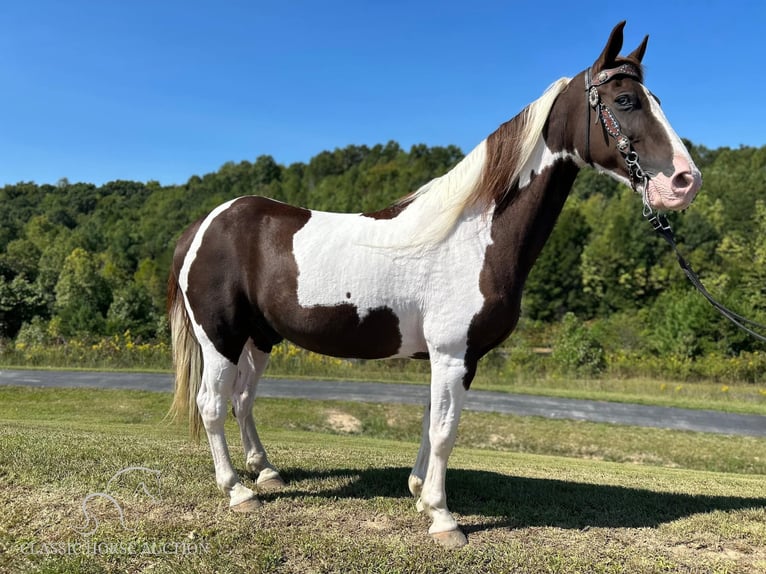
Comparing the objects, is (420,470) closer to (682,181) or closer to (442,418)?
(442,418)

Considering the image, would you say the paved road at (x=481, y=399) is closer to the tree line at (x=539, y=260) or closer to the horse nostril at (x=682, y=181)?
the tree line at (x=539, y=260)

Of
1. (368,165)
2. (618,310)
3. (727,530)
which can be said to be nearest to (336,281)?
(727,530)

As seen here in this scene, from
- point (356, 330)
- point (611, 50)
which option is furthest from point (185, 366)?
point (611, 50)

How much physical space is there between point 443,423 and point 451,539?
Answer: 0.75 m

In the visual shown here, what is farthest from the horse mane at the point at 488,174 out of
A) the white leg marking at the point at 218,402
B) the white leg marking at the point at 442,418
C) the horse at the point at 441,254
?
the white leg marking at the point at 218,402

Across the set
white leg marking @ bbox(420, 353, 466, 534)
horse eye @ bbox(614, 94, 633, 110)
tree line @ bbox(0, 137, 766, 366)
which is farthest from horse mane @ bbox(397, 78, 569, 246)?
tree line @ bbox(0, 137, 766, 366)

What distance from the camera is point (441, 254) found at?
3.40 m

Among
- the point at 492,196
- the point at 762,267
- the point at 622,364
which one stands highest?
the point at 762,267

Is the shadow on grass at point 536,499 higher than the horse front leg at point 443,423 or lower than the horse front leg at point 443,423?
lower

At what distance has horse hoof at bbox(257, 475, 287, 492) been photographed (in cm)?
418

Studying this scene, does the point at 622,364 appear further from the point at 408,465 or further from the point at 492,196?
the point at 492,196

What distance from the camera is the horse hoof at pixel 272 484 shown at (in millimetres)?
4176

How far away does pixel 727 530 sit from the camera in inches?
144

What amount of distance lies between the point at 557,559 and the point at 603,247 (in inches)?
2156
